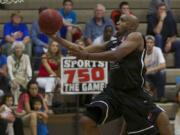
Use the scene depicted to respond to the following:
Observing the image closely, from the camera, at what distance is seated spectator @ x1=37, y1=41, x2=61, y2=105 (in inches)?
538

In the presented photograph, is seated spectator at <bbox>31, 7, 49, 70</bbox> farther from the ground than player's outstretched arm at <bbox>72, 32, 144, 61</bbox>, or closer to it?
closer to it

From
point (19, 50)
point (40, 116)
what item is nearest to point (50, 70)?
point (19, 50)

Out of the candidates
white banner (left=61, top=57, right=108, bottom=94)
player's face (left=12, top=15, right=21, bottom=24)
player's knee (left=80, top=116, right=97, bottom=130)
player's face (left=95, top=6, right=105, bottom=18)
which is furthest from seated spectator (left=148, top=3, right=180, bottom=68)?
player's knee (left=80, top=116, right=97, bottom=130)

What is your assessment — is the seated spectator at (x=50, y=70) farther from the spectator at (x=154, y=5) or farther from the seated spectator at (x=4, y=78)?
the spectator at (x=154, y=5)

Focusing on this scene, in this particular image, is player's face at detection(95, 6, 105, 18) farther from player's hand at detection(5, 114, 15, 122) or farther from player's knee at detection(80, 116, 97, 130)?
player's knee at detection(80, 116, 97, 130)

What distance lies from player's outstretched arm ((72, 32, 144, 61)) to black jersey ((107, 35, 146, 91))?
0.14m

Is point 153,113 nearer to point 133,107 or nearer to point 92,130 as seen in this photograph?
point 133,107

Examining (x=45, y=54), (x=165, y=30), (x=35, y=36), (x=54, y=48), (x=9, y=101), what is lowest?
(x=9, y=101)

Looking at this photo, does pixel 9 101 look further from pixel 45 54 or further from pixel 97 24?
pixel 97 24

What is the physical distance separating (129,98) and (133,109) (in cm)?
15

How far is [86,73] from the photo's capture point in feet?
41.6

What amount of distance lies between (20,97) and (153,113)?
4214 millimetres

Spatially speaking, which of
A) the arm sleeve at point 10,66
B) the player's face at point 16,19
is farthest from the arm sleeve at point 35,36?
the arm sleeve at point 10,66

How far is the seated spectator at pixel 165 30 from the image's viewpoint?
1503 cm
